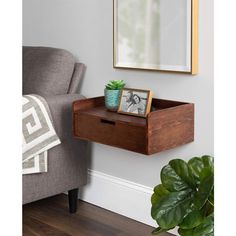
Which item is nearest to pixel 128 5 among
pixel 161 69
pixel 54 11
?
pixel 161 69

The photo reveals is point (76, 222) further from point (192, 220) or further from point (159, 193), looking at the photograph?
point (192, 220)

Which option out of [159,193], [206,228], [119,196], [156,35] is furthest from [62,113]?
[206,228]

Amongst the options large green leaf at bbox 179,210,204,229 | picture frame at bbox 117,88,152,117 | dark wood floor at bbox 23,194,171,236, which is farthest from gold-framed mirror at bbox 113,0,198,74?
dark wood floor at bbox 23,194,171,236

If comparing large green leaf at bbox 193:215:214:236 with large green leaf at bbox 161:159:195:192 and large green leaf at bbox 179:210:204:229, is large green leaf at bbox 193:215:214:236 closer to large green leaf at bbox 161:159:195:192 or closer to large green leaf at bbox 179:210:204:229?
large green leaf at bbox 179:210:204:229

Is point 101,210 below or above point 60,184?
below

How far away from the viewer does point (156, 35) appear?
2318 millimetres

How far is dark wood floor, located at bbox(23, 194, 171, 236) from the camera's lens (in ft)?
7.99

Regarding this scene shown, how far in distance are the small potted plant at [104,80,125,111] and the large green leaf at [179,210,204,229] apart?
0.88 m

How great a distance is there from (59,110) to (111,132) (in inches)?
18.4

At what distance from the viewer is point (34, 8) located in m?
3.24

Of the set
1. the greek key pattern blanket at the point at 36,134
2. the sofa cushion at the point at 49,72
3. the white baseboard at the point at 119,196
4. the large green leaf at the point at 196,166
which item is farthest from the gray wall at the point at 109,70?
the greek key pattern blanket at the point at 36,134

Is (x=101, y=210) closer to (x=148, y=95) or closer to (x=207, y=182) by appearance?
(x=148, y=95)

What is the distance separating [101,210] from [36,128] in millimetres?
734
